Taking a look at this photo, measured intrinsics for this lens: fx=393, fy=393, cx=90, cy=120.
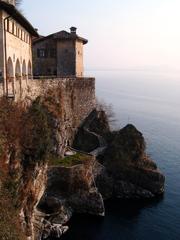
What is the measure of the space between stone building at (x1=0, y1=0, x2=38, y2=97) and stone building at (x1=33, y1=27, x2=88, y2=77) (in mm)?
15022

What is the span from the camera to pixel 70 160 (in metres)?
56.2

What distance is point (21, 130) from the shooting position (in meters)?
37.2

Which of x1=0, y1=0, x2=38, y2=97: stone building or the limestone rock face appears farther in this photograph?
the limestone rock face

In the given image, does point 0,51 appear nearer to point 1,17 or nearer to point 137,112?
point 1,17

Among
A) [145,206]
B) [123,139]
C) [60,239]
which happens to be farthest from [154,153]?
[60,239]

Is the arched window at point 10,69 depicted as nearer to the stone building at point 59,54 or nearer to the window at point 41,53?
the stone building at point 59,54

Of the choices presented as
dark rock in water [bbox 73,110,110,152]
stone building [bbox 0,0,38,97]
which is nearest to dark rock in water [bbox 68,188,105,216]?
dark rock in water [bbox 73,110,110,152]

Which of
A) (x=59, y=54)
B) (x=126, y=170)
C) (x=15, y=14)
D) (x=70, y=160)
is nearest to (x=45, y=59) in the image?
(x=59, y=54)

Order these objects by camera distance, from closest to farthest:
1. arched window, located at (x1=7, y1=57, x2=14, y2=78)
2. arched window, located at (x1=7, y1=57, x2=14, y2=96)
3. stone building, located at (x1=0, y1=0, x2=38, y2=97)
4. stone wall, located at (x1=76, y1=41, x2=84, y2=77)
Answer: stone building, located at (x1=0, y1=0, x2=38, y2=97)
arched window, located at (x1=7, y1=57, x2=14, y2=96)
arched window, located at (x1=7, y1=57, x2=14, y2=78)
stone wall, located at (x1=76, y1=41, x2=84, y2=77)

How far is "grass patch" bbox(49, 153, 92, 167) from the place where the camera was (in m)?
54.2

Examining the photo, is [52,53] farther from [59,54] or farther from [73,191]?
[73,191]

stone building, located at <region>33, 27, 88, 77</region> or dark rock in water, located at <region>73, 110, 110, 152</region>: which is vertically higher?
stone building, located at <region>33, 27, 88, 77</region>

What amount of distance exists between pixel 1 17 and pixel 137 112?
10461cm

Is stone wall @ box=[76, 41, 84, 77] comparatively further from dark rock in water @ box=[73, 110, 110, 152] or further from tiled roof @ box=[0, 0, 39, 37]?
tiled roof @ box=[0, 0, 39, 37]
